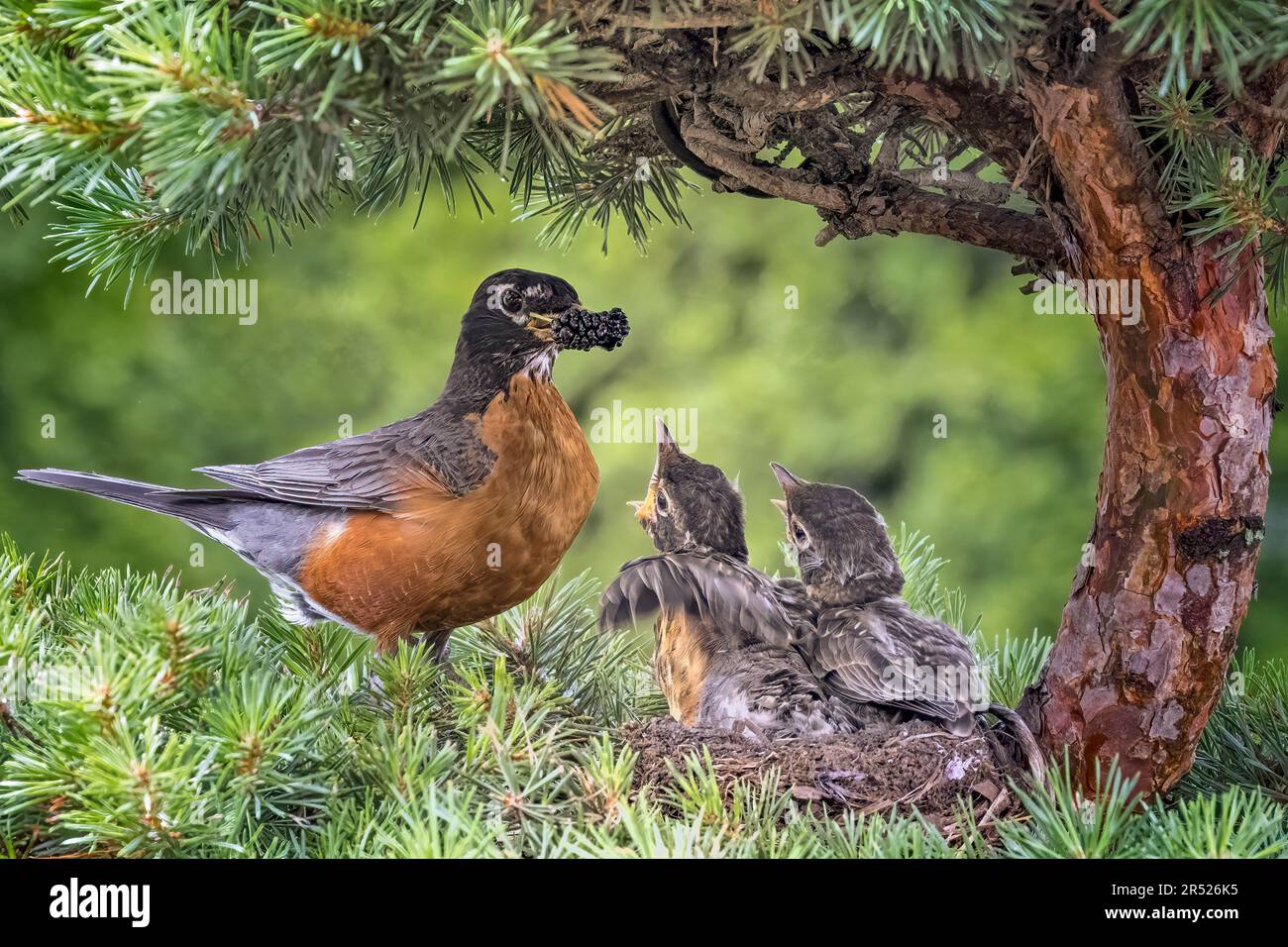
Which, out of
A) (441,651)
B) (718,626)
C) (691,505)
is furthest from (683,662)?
(441,651)

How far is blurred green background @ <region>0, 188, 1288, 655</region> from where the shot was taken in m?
2.59

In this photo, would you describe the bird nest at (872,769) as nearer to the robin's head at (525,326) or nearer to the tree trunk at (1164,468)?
the tree trunk at (1164,468)

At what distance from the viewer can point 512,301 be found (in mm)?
1648

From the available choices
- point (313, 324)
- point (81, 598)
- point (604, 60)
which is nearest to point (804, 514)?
point (604, 60)

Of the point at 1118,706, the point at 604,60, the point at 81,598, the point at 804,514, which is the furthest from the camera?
the point at 804,514

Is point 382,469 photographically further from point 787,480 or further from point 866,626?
point 866,626

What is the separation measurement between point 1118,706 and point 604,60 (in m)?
0.92

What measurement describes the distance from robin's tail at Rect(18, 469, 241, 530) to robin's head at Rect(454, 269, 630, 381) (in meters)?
0.37

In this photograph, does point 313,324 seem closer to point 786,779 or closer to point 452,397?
point 452,397

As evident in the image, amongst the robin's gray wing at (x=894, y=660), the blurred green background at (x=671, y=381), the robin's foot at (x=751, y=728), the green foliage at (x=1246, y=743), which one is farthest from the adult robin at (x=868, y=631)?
the blurred green background at (x=671, y=381)

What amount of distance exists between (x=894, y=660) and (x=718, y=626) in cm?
26

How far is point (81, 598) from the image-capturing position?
1.68 m

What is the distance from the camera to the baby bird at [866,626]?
1607 mm

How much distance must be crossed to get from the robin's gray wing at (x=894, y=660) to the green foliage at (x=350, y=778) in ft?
0.57
